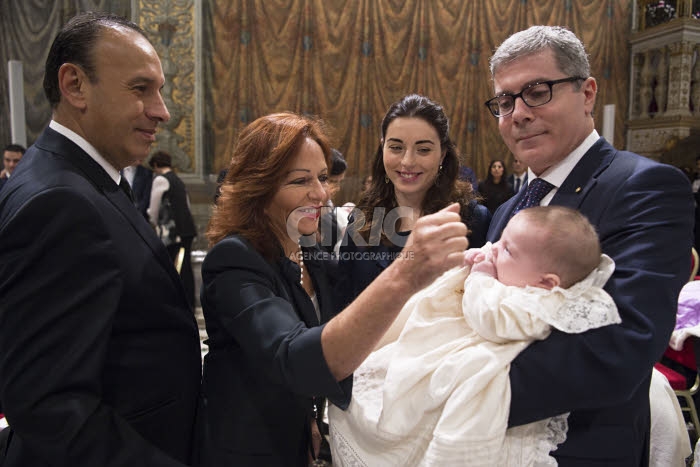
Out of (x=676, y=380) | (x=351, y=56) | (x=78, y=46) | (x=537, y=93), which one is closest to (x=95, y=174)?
(x=78, y=46)

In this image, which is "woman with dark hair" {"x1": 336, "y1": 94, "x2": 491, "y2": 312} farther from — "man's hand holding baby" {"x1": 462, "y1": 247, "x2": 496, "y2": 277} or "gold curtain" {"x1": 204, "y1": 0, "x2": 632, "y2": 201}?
"gold curtain" {"x1": 204, "y1": 0, "x2": 632, "y2": 201}

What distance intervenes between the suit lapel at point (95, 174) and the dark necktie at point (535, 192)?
3.60ft

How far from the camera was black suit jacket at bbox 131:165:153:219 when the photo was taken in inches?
206

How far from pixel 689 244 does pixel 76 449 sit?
1.44m

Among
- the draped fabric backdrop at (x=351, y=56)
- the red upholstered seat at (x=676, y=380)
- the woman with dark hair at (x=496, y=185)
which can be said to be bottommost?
the red upholstered seat at (x=676, y=380)

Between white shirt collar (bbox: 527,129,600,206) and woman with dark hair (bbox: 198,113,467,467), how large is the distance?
616mm

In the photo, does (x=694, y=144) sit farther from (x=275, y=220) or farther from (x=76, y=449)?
(x=76, y=449)

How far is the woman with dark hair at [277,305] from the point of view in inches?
39.1

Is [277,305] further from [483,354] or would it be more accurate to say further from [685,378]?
[685,378]

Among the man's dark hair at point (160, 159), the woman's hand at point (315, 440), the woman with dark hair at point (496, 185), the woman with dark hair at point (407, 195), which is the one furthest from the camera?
the woman with dark hair at point (496, 185)

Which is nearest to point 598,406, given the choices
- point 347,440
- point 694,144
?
point 347,440

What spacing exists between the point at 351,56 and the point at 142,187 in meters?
3.77

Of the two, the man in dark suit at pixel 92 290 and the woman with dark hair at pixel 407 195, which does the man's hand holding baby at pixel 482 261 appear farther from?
the woman with dark hair at pixel 407 195

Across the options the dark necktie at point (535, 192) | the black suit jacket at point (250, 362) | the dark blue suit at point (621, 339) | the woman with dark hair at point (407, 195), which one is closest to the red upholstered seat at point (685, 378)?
the woman with dark hair at point (407, 195)
